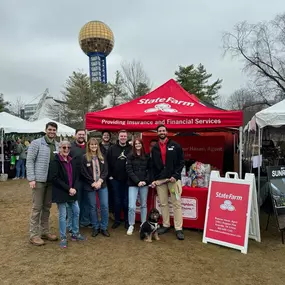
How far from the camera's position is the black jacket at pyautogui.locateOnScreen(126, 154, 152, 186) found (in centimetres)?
445

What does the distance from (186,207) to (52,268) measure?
2224mm

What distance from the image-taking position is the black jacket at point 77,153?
170 inches

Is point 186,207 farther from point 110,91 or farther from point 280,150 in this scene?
point 110,91

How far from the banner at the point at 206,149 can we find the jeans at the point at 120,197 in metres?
2.64

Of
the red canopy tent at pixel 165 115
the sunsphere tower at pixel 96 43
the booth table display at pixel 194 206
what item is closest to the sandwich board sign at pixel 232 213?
the booth table display at pixel 194 206

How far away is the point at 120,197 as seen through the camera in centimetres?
487

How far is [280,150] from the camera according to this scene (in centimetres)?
812

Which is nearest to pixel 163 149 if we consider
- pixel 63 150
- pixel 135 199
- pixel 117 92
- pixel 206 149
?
pixel 135 199

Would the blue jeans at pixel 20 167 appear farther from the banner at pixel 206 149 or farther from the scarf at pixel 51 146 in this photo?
the scarf at pixel 51 146

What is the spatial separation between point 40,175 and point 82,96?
22.6 metres

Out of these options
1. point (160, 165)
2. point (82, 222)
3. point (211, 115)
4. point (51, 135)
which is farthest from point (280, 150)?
point (51, 135)

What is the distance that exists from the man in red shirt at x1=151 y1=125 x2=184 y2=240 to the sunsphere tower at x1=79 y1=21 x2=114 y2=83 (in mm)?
33849

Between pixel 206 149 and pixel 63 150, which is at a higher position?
pixel 63 150

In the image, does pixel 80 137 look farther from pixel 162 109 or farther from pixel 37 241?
pixel 37 241
